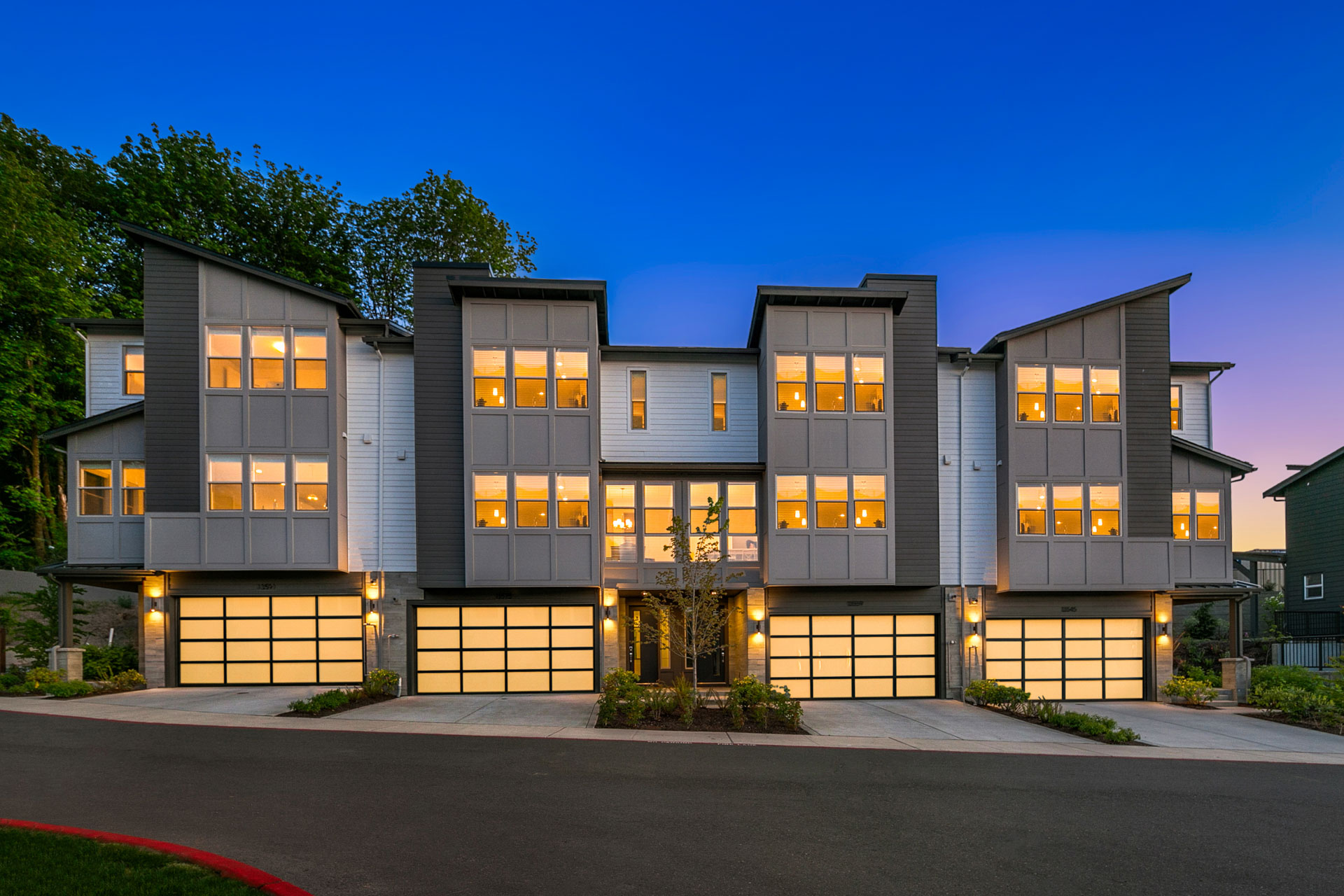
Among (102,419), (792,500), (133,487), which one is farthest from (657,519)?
(102,419)

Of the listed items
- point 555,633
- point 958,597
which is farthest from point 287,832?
point 958,597

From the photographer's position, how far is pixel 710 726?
13852 millimetres

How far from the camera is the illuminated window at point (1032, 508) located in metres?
18.4

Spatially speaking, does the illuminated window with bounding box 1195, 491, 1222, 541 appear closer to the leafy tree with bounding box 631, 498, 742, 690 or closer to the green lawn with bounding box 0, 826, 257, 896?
the leafy tree with bounding box 631, 498, 742, 690

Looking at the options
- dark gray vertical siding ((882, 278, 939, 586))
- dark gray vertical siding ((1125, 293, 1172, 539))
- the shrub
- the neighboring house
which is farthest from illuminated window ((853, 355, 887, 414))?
the shrub

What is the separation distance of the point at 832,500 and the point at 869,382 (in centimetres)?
325

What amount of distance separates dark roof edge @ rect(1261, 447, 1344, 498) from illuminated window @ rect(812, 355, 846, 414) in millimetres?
20043

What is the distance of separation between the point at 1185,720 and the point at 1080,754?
20.4 feet

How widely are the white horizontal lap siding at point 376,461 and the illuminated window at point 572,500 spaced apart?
381cm

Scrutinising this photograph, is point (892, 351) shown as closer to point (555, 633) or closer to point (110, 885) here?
point (555, 633)

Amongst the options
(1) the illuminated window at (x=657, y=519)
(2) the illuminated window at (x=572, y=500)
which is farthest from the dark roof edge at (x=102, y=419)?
(1) the illuminated window at (x=657, y=519)

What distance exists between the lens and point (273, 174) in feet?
103

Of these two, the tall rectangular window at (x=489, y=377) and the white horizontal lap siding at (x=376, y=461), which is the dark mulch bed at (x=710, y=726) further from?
the tall rectangular window at (x=489, y=377)

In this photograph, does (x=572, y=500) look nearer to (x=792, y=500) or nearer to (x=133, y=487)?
(x=792, y=500)
